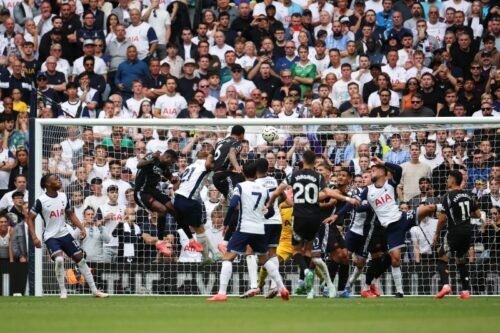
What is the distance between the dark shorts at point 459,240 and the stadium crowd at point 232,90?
1880 millimetres

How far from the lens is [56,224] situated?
64.6 feet

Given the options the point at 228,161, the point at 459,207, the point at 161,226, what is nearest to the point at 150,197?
the point at 161,226

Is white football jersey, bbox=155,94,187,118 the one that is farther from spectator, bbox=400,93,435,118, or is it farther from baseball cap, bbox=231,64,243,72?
spectator, bbox=400,93,435,118

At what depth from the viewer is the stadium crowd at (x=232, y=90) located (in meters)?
21.8

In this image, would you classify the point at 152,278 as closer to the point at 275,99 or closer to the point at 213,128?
the point at 213,128

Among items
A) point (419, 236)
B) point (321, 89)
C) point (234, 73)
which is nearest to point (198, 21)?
point (234, 73)

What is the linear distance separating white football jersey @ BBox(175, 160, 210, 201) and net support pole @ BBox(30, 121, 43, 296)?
8.06 ft

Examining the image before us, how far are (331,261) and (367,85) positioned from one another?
5571 millimetres

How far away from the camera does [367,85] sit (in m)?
25.2

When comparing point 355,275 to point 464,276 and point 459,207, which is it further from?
point 459,207

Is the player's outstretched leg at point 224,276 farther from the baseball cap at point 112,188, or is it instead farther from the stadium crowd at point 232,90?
the baseball cap at point 112,188

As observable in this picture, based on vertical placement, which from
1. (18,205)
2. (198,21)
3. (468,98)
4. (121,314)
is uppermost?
(198,21)

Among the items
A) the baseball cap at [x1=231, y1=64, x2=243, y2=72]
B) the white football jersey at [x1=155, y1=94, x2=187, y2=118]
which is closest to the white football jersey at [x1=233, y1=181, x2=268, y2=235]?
the white football jersey at [x1=155, y1=94, x2=187, y2=118]

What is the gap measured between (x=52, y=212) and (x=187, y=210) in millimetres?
2472
